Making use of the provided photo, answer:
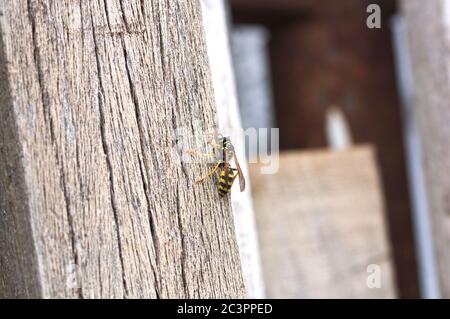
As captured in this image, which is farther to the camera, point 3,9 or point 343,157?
point 343,157

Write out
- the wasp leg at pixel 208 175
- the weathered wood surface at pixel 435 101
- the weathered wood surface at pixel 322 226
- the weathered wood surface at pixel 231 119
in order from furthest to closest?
the weathered wood surface at pixel 322 226 → the weathered wood surface at pixel 435 101 → the weathered wood surface at pixel 231 119 → the wasp leg at pixel 208 175

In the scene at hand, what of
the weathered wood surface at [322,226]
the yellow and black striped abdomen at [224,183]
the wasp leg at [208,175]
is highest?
the wasp leg at [208,175]

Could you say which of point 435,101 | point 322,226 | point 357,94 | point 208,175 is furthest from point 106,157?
point 357,94

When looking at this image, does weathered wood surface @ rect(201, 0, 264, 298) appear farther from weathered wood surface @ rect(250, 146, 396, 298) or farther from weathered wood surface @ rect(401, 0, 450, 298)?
weathered wood surface @ rect(401, 0, 450, 298)

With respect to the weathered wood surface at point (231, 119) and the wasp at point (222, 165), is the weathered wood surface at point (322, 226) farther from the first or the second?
the wasp at point (222, 165)

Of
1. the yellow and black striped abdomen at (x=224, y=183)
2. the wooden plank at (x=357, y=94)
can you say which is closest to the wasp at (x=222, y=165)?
the yellow and black striped abdomen at (x=224, y=183)

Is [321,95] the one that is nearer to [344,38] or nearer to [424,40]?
[344,38]

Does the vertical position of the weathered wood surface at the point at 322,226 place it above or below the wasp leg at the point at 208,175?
below

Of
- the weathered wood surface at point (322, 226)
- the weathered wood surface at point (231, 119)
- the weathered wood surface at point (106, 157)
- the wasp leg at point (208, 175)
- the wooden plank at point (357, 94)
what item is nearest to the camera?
the weathered wood surface at point (106, 157)
